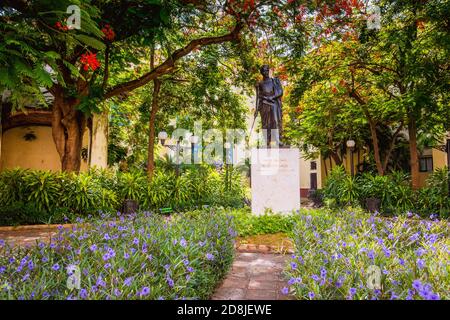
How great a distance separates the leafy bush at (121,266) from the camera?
2.16m

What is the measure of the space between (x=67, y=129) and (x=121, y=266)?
7308 millimetres

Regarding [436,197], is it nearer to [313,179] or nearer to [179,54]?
[179,54]

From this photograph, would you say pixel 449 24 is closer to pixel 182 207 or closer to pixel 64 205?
pixel 182 207

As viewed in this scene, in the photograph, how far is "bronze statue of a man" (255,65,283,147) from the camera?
310 inches

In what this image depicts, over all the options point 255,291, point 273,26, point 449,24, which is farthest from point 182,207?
point 449,24

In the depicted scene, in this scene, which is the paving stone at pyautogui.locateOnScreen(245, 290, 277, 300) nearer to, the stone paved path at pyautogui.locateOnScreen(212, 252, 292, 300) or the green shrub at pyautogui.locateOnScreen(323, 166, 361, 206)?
the stone paved path at pyautogui.locateOnScreen(212, 252, 292, 300)

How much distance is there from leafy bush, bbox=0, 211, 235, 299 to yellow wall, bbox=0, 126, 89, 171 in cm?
1073

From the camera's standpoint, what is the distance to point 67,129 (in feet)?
28.5

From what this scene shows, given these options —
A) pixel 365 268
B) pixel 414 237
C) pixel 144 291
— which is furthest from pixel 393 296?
pixel 414 237

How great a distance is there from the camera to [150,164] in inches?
432

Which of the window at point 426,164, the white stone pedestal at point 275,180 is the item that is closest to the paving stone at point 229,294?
the white stone pedestal at point 275,180

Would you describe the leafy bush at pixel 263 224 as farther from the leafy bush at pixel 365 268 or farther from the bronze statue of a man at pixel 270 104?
the leafy bush at pixel 365 268

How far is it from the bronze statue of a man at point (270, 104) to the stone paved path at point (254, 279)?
3577mm

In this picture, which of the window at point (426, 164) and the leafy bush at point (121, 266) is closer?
the leafy bush at point (121, 266)
